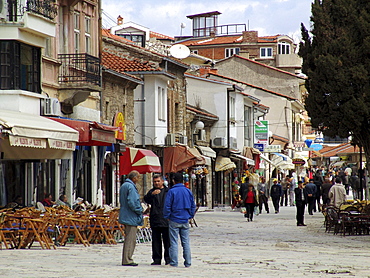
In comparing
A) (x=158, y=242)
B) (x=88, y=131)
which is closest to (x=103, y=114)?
(x=88, y=131)

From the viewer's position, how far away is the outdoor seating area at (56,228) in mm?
17359

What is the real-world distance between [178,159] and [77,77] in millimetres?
13297

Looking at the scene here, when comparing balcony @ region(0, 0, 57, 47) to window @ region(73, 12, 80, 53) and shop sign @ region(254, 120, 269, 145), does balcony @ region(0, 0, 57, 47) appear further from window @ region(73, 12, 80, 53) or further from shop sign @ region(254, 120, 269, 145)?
shop sign @ region(254, 120, 269, 145)

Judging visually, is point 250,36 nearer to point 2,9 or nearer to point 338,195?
point 338,195

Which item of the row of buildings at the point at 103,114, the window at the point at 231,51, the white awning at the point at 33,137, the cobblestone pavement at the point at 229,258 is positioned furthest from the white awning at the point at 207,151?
the window at the point at 231,51

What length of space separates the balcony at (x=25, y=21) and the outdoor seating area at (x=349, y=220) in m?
9.93

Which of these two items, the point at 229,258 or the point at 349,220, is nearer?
the point at 229,258

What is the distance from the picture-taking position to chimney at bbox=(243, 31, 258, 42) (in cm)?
8412

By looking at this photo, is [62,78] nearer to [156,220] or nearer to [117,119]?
[117,119]

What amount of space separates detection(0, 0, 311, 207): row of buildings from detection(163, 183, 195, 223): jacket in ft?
17.0

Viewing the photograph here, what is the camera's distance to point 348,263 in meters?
15.5

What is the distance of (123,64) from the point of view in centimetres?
3850

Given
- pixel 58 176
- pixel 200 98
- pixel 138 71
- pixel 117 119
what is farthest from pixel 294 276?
pixel 200 98

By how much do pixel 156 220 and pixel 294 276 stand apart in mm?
2854
